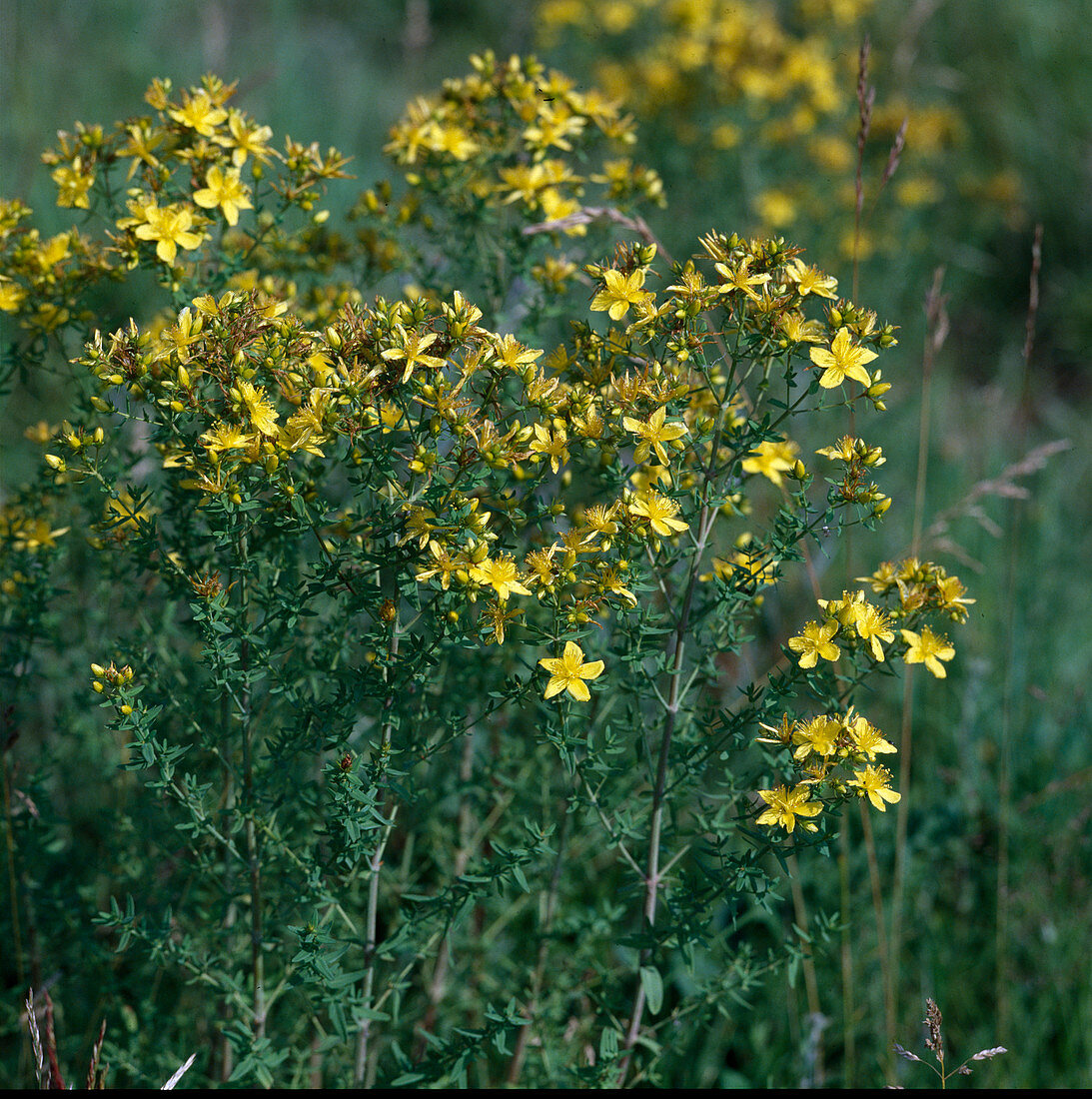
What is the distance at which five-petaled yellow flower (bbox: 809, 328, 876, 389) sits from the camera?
5.16 ft

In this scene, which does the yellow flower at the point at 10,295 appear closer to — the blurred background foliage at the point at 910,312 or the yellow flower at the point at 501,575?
the blurred background foliage at the point at 910,312

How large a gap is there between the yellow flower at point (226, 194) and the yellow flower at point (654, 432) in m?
0.87

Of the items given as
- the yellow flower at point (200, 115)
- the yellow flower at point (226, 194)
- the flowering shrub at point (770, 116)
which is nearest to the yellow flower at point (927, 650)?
the yellow flower at point (226, 194)

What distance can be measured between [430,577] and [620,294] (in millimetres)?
563

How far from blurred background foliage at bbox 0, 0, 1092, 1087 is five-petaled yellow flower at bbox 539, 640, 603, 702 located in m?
0.67

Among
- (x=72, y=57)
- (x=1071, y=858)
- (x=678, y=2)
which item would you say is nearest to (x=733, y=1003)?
(x=1071, y=858)

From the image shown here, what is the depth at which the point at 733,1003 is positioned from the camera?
8.27 ft

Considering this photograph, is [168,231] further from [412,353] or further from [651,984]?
[651,984]

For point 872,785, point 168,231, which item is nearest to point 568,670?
point 872,785

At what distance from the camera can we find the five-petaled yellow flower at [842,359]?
1571 mm

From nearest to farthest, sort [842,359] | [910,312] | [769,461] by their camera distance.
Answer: [842,359] < [769,461] < [910,312]

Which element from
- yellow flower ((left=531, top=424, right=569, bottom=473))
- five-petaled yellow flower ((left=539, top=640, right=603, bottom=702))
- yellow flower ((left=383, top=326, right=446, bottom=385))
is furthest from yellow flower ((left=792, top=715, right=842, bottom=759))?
yellow flower ((left=383, top=326, right=446, bottom=385))

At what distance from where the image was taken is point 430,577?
1.49 m

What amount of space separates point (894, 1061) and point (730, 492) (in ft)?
4.81
